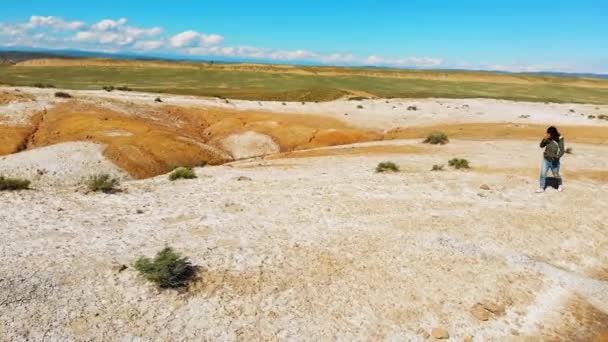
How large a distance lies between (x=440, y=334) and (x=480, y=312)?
1375 millimetres

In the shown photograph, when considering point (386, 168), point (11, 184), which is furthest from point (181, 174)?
point (386, 168)

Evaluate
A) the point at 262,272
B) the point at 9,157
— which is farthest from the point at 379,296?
the point at 9,157

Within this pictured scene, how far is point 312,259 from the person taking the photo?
12.7m

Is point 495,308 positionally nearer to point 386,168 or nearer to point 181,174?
point 386,168

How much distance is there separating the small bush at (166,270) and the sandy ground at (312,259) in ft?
0.86

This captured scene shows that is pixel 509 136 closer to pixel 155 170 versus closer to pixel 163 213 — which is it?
pixel 155 170

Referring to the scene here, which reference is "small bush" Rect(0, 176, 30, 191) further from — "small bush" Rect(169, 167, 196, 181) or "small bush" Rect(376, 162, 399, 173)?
"small bush" Rect(376, 162, 399, 173)

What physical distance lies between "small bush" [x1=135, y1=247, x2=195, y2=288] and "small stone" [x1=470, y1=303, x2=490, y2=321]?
6391 millimetres

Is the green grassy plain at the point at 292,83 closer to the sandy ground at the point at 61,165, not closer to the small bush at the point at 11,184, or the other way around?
the sandy ground at the point at 61,165

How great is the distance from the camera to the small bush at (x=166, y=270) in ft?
35.0

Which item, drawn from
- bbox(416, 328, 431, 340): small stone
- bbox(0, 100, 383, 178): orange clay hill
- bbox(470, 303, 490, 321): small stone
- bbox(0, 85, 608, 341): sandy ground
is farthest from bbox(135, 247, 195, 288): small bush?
bbox(0, 100, 383, 178): orange clay hill

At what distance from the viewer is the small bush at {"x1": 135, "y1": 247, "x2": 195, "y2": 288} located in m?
10.7

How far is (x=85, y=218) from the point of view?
48.3 ft

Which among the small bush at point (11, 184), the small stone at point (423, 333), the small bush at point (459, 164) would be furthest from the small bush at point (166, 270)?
the small bush at point (459, 164)
